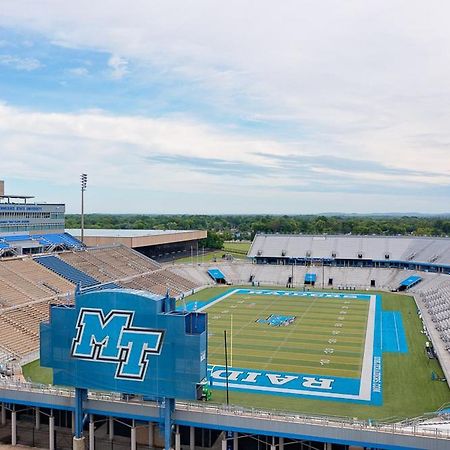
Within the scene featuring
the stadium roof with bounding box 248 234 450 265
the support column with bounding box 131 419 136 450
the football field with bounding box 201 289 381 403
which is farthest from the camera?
the stadium roof with bounding box 248 234 450 265

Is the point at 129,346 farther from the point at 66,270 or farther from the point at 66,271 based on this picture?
the point at 66,270

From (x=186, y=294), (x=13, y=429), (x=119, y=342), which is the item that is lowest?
(x=13, y=429)

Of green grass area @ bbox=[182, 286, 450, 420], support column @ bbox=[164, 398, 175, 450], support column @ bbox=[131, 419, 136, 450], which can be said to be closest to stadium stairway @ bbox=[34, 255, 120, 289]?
green grass area @ bbox=[182, 286, 450, 420]

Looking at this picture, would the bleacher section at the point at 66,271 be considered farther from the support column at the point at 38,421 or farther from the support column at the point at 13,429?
the support column at the point at 13,429

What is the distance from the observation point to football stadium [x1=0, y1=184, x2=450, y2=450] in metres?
21.8

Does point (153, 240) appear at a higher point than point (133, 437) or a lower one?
higher

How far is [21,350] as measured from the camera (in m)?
35.9

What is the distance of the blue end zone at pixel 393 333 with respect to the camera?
39375 millimetres

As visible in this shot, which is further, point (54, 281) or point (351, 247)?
point (351, 247)

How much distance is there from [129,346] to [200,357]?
3.06 m

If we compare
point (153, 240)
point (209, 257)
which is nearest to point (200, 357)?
point (153, 240)

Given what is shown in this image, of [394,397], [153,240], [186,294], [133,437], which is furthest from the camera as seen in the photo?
[153,240]

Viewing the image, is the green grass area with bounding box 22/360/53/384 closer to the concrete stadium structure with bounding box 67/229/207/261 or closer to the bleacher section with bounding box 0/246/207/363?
the bleacher section with bounding box 0/246/207/363

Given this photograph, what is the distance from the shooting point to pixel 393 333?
44094mm
